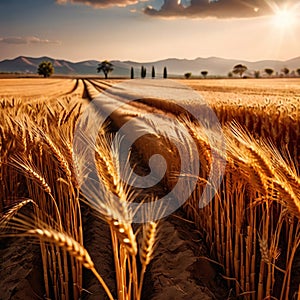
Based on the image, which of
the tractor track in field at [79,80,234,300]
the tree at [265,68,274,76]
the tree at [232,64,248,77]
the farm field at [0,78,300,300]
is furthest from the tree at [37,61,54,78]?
the tractor track in field at [79,80,234,300]

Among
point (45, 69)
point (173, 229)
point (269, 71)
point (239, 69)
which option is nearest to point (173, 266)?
point (173, 229)

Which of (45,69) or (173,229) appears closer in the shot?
(173,229)

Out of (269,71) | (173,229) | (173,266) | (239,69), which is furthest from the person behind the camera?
(269,71)

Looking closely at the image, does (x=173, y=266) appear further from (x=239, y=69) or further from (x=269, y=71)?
(x=269, y=71)

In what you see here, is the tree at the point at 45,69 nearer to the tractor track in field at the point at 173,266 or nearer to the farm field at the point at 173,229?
the farm field at the point at 173,229

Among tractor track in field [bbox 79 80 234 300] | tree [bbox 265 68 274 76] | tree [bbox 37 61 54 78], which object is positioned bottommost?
tractor track in field [bbox 79 80 234 300]

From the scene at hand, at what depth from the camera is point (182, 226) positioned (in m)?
3.70

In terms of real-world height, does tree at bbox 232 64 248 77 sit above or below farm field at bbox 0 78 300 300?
above

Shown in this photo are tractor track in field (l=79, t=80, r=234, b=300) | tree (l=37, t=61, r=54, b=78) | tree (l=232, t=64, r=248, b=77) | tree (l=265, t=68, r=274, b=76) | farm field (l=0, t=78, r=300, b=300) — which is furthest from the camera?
tree (l=265, t=68, r=274, b=76)

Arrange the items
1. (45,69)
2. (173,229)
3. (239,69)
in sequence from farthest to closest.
A: 1. (239,69)
2. (45,69)
3. (173,229)

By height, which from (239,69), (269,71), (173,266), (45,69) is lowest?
(173,266)

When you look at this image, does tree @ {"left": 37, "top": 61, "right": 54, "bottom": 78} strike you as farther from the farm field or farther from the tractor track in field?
Answer: the tractor track in field

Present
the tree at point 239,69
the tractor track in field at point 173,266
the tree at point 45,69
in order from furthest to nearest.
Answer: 1. the tree at point 239,69
2. the tree at point 45,69
3. the tractor track in field at point 173,266

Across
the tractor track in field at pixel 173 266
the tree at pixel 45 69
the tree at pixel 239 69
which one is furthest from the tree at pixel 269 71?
the tractor track in field at pixel 173 266
